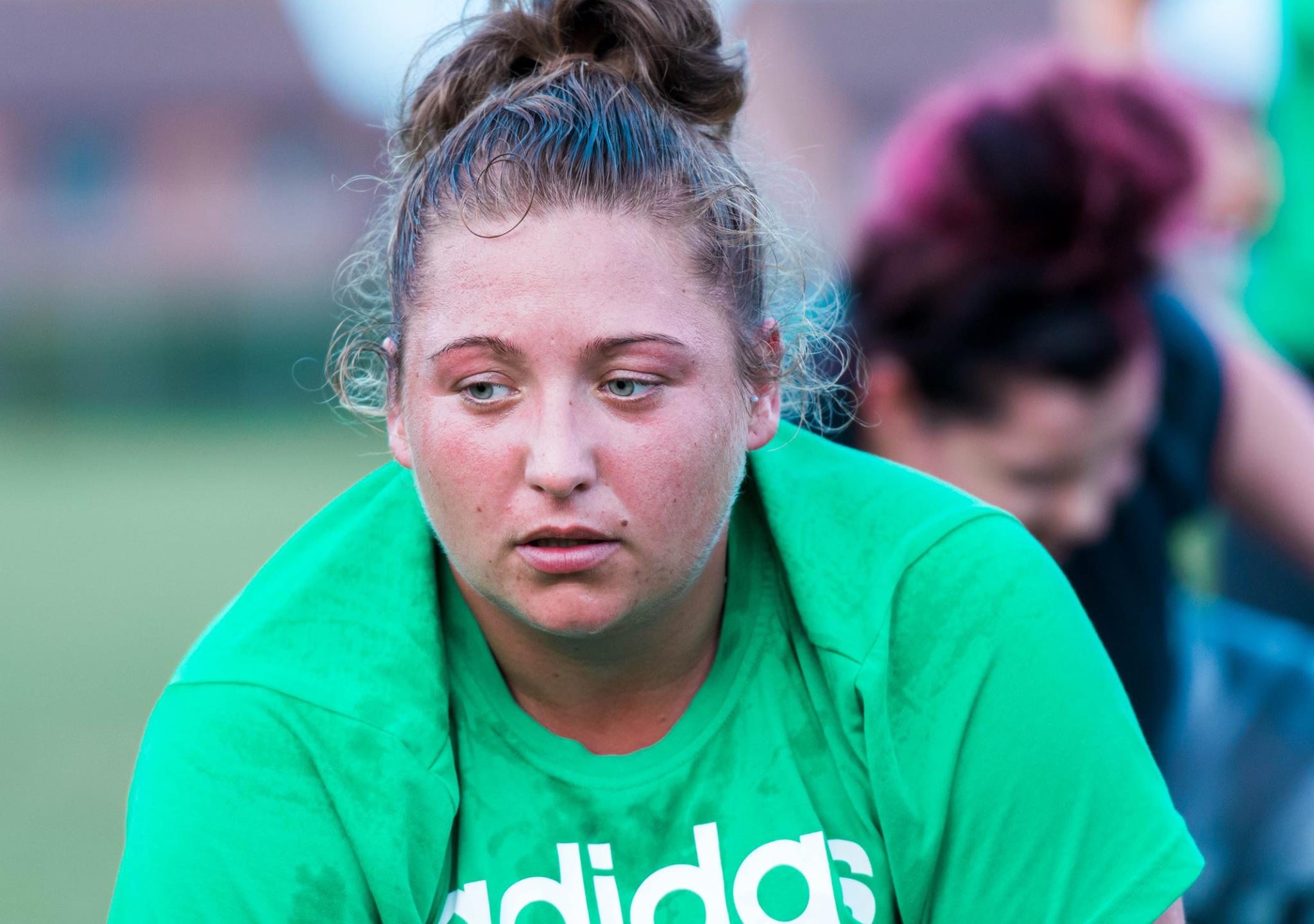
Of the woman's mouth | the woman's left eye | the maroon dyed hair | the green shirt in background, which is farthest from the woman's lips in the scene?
the green shirt in background

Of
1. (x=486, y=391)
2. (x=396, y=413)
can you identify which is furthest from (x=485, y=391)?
(x=396, y=413)

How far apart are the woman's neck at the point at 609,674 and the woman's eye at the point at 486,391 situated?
29cm

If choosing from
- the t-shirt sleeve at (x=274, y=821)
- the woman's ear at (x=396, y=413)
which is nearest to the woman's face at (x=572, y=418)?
the woman's ear at (x=396, y=413)

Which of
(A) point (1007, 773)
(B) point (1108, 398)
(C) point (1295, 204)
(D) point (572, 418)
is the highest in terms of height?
(C) point (1295, 204)

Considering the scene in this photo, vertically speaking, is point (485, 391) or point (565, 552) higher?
point (485, 391)

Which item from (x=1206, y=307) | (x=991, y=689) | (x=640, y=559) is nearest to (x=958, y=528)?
(x=991, y=689)

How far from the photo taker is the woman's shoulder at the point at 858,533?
179 centimetres

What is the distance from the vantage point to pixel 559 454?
1599mm

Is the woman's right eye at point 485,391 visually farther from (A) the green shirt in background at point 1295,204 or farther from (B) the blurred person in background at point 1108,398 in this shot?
(A) the green shirt in background at point 1295,204

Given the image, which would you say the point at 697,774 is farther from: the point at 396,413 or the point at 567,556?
the point at 396,413

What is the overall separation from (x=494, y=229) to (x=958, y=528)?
674mm

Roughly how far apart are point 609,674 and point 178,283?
72.5 ft

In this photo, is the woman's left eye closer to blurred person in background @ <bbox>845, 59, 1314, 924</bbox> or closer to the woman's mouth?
the woman's mouth

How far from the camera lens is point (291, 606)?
5.75 ft
